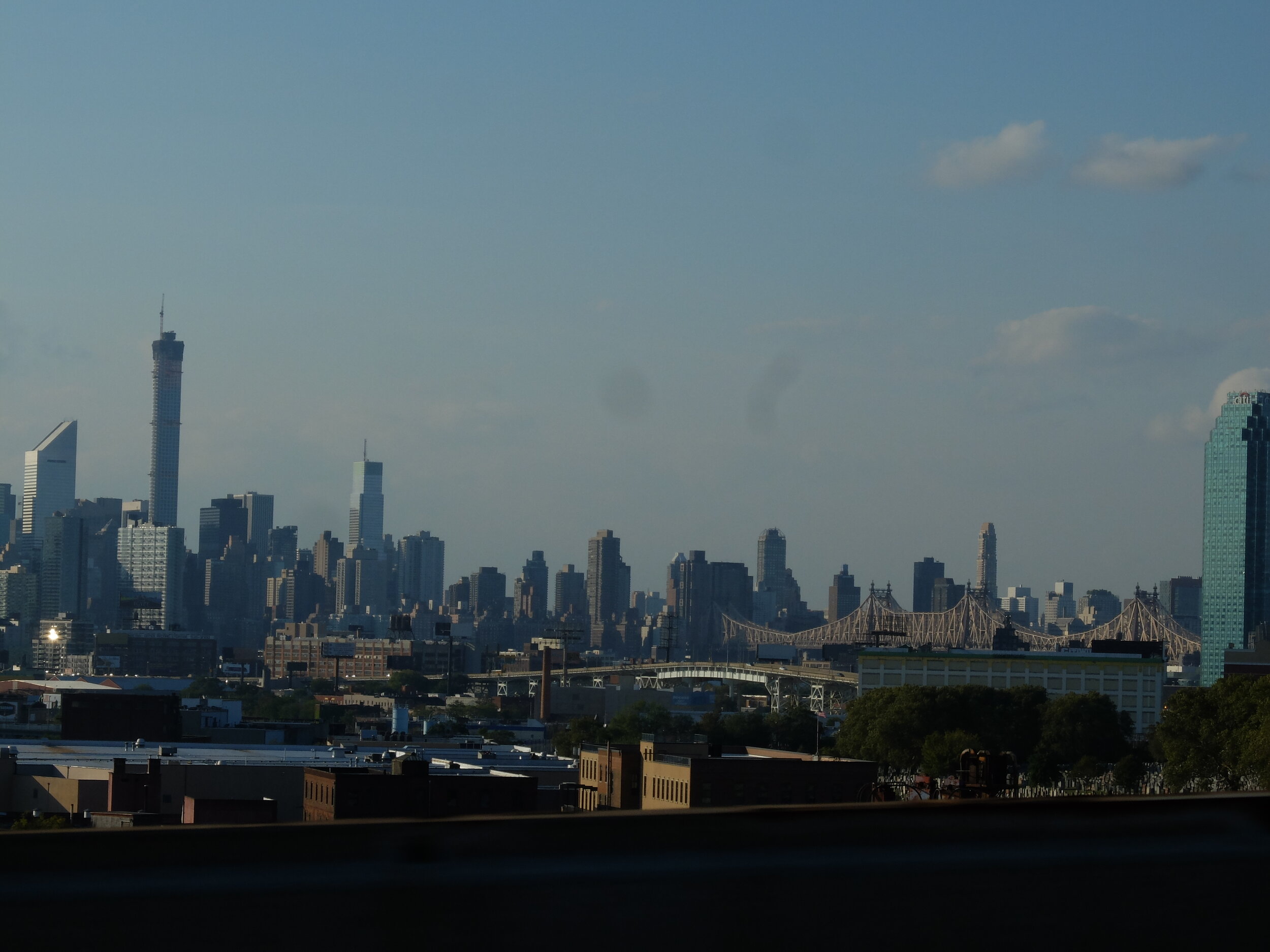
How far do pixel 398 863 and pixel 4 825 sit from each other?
131ft

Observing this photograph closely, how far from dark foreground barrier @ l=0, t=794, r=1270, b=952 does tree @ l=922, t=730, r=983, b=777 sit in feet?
175

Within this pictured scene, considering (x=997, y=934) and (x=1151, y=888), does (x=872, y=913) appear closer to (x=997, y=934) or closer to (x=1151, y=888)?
(x=997, y=934)

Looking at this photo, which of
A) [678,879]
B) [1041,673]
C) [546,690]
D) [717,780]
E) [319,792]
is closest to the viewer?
[678,879]

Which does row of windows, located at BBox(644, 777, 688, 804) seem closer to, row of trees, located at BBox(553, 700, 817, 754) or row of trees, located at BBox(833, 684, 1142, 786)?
row of trees, located at BBox(833, 684, 1142, 786)

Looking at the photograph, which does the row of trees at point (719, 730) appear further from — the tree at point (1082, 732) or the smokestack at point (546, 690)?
the smokestack at point (546, 690)

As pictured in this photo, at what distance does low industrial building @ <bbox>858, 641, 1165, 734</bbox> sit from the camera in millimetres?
98312

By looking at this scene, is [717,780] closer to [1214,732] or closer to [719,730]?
[1214,732]

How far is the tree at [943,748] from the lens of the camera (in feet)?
192

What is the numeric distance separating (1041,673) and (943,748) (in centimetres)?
4379

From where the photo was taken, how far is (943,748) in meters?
60.2

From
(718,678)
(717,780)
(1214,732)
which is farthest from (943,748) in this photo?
(718,678)

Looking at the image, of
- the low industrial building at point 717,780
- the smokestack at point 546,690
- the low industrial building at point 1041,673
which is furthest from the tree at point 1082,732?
the smokestack at point 546,690

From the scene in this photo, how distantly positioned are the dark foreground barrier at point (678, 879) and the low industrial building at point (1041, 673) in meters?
92.0

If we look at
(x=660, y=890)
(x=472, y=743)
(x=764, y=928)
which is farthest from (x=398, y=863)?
(x=472, y=743)
